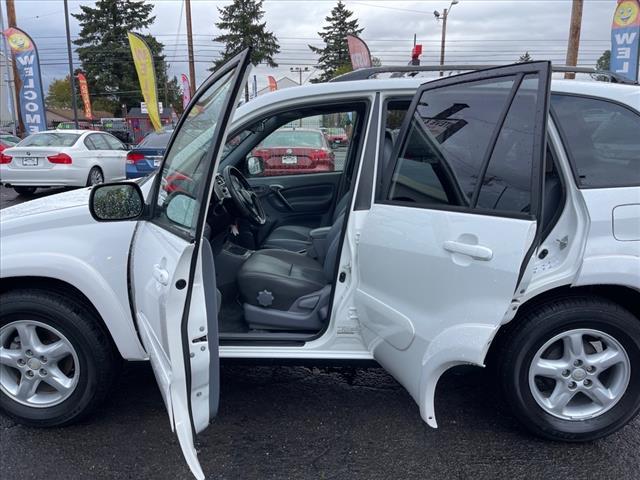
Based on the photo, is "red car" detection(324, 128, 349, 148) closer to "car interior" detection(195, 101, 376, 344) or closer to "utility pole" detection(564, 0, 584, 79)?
"car interior" detection(195, 101, 376, 344)

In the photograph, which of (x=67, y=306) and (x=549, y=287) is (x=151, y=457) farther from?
(x=549, y=287)

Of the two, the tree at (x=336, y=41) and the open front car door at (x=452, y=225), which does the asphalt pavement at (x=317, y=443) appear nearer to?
the open front car door at (x=452, y=225)

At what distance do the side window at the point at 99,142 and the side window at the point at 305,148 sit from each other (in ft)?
A: 27.1

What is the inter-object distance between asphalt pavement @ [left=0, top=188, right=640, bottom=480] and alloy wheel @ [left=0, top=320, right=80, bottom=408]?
22cm

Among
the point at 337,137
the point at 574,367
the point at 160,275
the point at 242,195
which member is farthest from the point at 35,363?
the point at 574,367

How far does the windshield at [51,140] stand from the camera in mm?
10445

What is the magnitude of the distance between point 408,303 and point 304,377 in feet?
3.97

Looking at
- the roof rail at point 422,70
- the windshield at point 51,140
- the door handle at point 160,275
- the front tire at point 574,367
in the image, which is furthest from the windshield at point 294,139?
the windshield at point 51,140

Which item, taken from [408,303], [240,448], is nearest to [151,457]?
[240,448]

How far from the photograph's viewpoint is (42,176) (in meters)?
10.1

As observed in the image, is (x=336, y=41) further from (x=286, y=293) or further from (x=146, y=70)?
(x=286, y=293)

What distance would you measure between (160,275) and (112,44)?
60.0 meters

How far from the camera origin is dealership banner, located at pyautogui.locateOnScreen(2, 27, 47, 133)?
1653 centimetres

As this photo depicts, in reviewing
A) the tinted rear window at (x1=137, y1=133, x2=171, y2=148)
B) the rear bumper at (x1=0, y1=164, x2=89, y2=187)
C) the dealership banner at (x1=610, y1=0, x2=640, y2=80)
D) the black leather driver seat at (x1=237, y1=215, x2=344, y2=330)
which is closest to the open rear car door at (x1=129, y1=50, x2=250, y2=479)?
the black leather driver seat at (x1=237, y1=215, x2=344, y2=330)
